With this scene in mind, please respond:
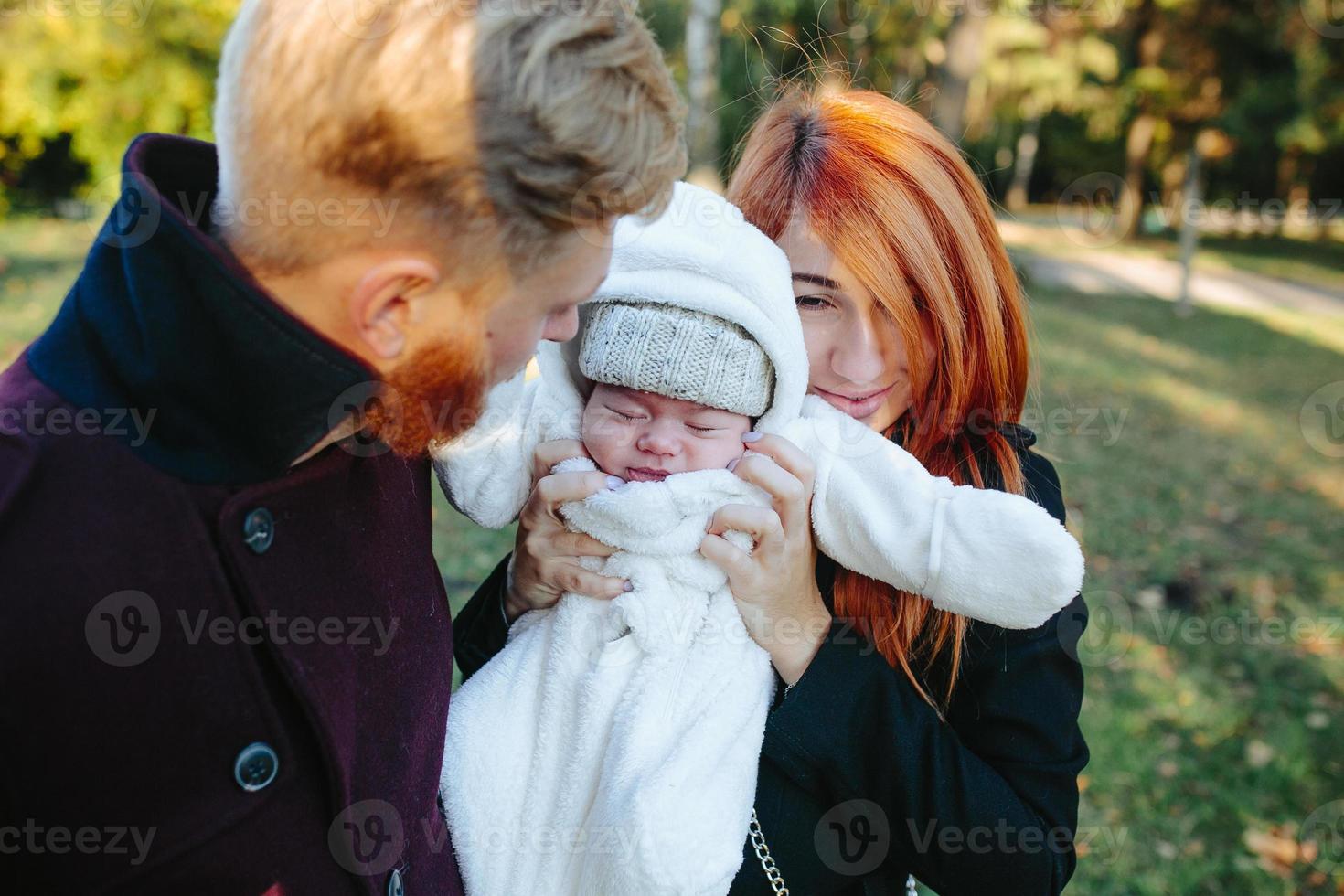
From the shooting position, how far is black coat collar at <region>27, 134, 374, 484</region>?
3.89ft

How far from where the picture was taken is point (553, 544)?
6.34ft

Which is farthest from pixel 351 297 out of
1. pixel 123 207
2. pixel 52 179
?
pixel 52 179

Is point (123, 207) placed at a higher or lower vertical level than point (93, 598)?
higher

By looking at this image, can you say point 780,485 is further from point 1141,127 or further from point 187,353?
point 1141,127

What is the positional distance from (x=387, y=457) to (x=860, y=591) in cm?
100

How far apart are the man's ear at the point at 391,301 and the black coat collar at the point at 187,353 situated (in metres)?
0.06

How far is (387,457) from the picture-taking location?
1.68m

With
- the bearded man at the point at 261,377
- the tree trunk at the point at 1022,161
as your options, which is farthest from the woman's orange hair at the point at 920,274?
the tree trunk at the point at 1022,161

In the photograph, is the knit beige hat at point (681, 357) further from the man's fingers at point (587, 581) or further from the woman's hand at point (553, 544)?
the man's fingers at point (587, 581)

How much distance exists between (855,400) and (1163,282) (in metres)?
21.9

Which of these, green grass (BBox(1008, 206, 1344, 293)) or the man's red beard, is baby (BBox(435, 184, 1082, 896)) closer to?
the man's red beard

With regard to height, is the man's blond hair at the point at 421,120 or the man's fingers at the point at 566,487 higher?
the man's blond hair at the point at 421,120

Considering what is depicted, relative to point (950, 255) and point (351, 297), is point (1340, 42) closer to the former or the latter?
point (950, 255)

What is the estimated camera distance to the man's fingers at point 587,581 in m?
1.84
